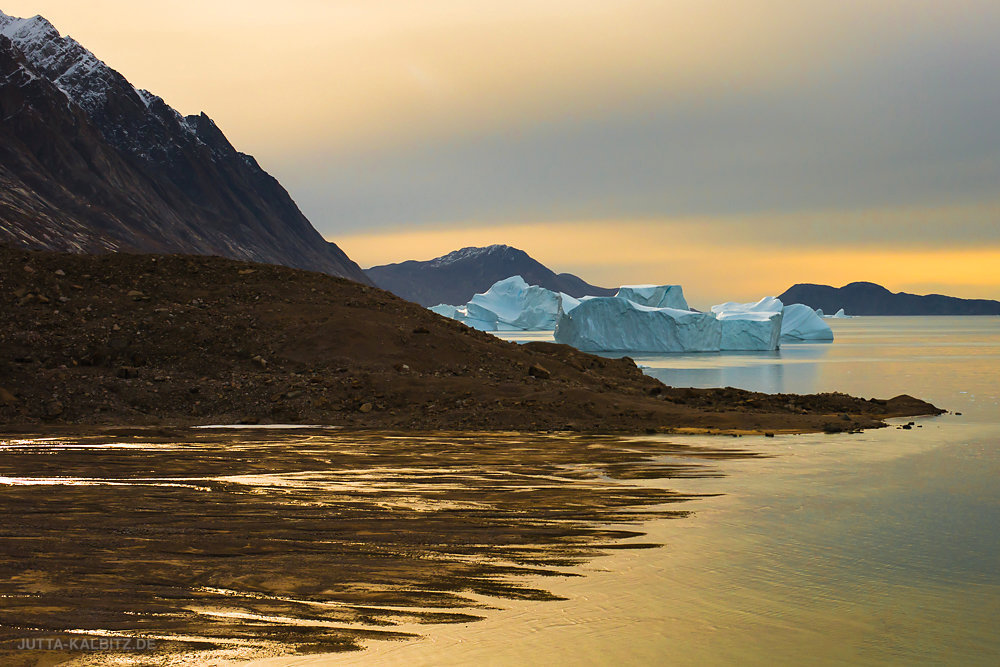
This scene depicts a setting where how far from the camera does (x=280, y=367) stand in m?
20.4

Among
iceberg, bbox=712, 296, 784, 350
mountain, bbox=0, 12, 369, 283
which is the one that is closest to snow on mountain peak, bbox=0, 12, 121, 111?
mountain, bbox=0, 12, 369, 283

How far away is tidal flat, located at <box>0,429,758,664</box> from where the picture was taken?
5.61 m

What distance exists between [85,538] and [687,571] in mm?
4923

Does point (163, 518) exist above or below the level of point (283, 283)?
below

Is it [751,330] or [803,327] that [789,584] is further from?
[803,327]

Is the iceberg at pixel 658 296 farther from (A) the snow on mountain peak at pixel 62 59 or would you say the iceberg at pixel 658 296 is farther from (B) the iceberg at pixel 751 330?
(A) the snow on mountain peak at pixel 62 59

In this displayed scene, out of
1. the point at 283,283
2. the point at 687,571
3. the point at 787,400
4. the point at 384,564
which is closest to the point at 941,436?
the point at 787,400

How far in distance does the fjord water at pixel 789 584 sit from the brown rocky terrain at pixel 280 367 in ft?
20.1

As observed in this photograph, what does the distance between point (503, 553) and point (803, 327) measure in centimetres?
9388

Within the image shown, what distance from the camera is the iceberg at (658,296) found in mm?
72000

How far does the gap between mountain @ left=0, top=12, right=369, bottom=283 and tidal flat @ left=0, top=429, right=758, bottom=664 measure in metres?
82.9

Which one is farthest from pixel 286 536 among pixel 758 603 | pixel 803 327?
pixel 803 327

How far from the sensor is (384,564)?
7.02m

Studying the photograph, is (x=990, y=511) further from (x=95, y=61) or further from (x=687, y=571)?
(x=95, y=61)
